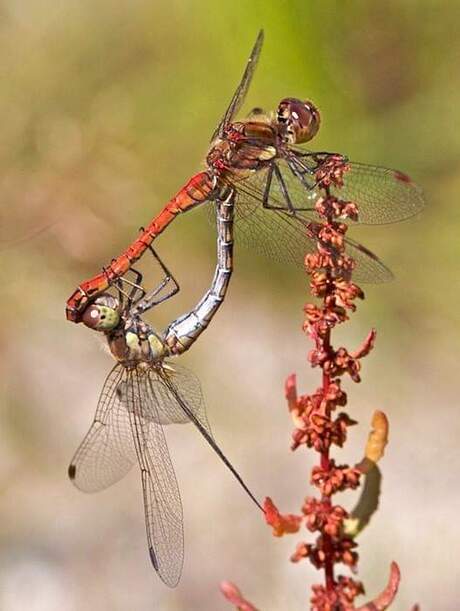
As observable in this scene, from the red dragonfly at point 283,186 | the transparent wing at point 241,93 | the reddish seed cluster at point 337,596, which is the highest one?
the transparent wing at point 241,93

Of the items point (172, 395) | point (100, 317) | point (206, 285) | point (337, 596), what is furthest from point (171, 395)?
point (206, 285)

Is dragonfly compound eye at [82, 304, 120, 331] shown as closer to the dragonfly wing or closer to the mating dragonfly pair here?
the mating dragonfly pair

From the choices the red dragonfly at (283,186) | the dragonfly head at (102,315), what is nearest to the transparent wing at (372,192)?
the red dragonfly at (283,186)

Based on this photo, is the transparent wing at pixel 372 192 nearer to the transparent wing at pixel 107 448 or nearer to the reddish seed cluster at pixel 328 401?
the reddish seed cluster at pixel 328 401

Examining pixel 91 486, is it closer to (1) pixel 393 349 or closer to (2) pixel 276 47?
(1) pixel 393 349

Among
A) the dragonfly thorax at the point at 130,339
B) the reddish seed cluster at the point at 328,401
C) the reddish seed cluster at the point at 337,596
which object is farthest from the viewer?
the dragonfly thorax at the point at 130,339

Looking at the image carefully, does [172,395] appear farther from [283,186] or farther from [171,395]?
[283,186]

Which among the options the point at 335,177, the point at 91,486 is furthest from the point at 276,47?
the point at 335,177
